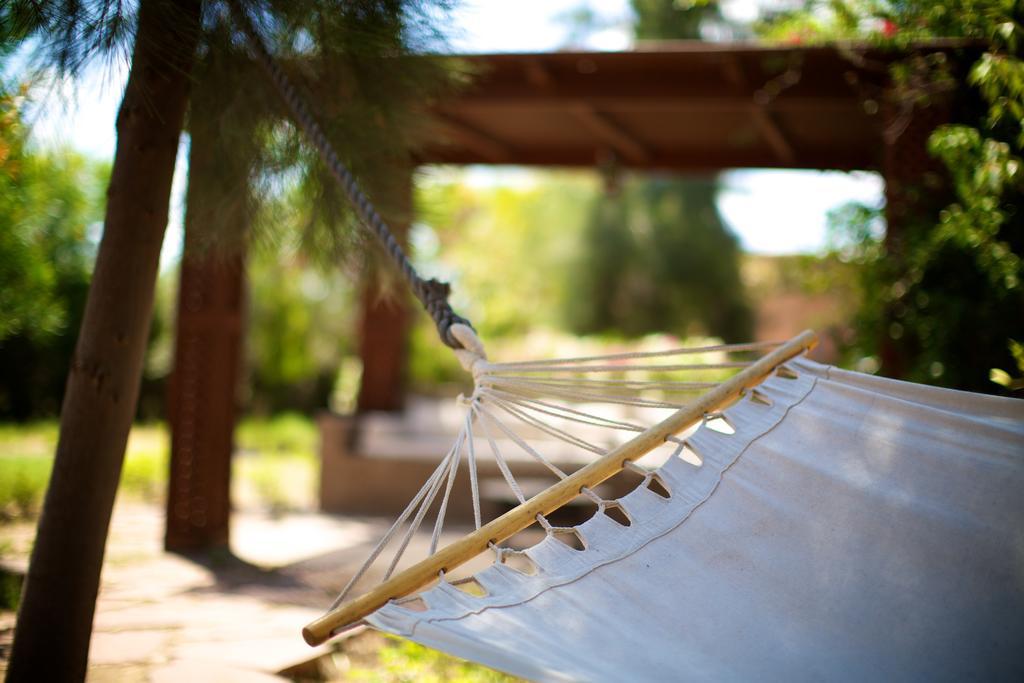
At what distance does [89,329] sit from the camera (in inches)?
74.0

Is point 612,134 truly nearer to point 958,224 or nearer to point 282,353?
point 958,224

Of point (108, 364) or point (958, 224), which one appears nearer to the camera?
point (108, 364)

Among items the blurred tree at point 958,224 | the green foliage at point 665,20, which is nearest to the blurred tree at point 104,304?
the blurred tree at point 958,224

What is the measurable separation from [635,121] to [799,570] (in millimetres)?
3493

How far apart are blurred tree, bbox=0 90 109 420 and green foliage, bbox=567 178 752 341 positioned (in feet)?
23.9

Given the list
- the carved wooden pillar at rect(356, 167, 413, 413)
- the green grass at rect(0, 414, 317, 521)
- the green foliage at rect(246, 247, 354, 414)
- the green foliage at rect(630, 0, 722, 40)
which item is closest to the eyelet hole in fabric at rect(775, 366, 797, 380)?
the green grass at rect(0, 414, 317, 521)

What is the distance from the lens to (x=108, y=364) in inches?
73.4

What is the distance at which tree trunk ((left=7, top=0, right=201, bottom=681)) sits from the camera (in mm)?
1791

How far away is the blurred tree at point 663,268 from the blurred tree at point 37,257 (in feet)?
23.9

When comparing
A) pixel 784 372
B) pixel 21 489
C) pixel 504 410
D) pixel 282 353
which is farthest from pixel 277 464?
pixel 784 372

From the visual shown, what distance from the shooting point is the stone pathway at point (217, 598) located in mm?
2244

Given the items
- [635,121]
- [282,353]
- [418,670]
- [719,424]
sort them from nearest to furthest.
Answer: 1. [719,424]
2. [418,670]
3. [635,121]
4. [282,353]

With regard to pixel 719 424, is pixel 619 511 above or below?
below

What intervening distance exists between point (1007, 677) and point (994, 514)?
0.26 metres
